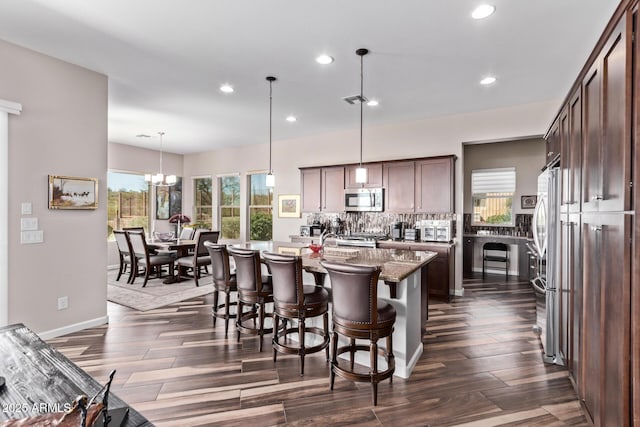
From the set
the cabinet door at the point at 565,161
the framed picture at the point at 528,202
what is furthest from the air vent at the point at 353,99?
the framed picture at the point at 528,202

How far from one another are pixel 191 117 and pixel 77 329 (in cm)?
359

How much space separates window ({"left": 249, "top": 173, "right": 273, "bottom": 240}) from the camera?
25.8 ft

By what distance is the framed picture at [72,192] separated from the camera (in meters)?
3.40

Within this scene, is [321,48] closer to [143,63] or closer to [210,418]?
[143,63]

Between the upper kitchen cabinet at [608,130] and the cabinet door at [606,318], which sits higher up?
the upper kitchen cabinet at [608,130]

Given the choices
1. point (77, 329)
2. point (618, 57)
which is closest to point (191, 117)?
point (77, 329)

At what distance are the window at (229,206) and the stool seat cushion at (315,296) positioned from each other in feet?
18.9

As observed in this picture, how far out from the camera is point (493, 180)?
6957mm

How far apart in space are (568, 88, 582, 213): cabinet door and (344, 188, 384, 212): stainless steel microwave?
11.2 ft

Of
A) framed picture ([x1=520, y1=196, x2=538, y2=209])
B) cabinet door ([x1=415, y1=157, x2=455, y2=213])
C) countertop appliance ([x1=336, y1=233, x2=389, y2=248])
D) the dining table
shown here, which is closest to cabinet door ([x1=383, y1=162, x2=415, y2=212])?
cabinet door ([x1=415, y1=157, x2=455, y2=213])

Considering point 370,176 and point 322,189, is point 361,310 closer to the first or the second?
point 370,176

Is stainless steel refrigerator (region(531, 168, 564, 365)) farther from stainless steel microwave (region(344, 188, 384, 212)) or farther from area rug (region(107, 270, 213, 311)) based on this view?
area rug (region(107, 270, 213, 311))

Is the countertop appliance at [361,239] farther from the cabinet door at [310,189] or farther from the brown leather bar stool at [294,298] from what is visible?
the brown leather bar stool at [294,298]

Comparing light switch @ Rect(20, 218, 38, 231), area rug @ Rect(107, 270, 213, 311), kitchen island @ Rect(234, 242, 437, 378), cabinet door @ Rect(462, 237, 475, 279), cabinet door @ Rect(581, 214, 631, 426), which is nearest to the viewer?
cabinet door @ Rect(581, 214, 631, 426)
